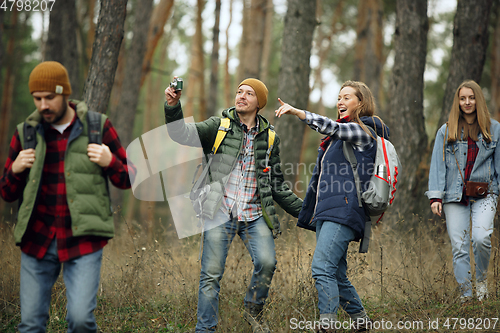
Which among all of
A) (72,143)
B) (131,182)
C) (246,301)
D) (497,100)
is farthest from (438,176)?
(497,100)

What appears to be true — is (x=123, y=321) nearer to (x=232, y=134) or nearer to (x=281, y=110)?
(x=232, y=134)

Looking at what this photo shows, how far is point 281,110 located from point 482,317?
2.54 meters

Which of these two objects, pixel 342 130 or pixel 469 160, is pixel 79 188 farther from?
pixel 469 160

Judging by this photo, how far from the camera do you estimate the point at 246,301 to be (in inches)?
143

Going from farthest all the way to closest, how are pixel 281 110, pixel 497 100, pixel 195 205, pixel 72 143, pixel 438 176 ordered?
pixel 497 100 → pixel 438 176 → pixel 195 205 → pixel 281 110 → pixel 72 143

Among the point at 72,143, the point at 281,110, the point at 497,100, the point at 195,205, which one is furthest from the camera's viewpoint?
the point at 497,100

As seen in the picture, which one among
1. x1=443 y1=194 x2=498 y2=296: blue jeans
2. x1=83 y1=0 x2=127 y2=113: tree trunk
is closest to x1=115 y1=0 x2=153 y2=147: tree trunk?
x1=83 y1=0 x2=127 y2=113: tree trunk

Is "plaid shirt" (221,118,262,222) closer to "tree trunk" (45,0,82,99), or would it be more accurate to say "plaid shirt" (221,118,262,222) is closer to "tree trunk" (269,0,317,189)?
"tree trunk" (269,0,317,189)

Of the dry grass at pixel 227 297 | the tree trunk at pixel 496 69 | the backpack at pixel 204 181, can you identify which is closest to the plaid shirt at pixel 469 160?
the dry grass at pixel 227 297

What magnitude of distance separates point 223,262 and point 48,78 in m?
1.93

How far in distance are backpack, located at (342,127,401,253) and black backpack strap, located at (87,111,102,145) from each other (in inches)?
74.4

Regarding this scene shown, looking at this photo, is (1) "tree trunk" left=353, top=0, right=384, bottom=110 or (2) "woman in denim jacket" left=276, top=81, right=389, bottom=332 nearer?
(2) "woman in denim jacket" left=276, top=81, right=389, bottom=332

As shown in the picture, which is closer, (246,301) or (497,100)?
(246,301)

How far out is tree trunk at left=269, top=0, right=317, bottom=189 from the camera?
7828 mm
